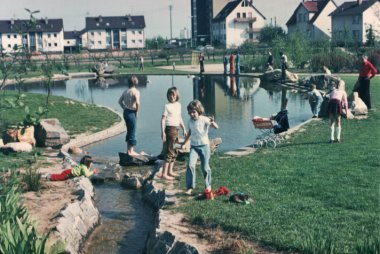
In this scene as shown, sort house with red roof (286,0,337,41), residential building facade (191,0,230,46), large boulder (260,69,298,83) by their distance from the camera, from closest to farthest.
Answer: large boulder (260,69,298,83) → house with red roof (286,0,337,41) → residential building facade (191,0,230,46)

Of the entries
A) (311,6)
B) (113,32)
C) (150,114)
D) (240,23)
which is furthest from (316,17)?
(150,114)

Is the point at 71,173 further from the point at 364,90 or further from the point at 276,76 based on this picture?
the point at 276,76

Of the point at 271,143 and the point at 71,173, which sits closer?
the point at 71,173

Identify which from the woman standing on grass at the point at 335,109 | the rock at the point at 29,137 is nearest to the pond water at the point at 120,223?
the rock at the point at 29,137

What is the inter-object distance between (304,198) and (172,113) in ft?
11.4

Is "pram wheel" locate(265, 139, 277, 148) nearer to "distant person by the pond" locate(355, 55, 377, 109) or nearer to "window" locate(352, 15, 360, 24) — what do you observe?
"distant person by the pond" locate(355, 55, 377, 109)

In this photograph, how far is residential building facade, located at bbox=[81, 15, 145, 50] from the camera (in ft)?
Result: 392

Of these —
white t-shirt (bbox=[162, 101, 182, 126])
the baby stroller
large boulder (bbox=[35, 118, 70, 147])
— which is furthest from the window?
white t-shirt (bbox=[162, 101, 182, 126])

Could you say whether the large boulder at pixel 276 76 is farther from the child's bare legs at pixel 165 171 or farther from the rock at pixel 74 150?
the child's bare legs at pixel 165 171

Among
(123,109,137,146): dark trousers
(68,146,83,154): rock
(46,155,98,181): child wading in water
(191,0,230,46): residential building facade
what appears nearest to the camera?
(46,155,98,181): child wading in water

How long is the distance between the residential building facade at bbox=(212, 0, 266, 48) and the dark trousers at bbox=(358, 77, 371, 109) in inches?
3404

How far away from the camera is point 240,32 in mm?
105375

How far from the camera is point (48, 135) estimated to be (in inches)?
598

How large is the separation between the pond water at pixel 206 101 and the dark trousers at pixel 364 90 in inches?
86.7
